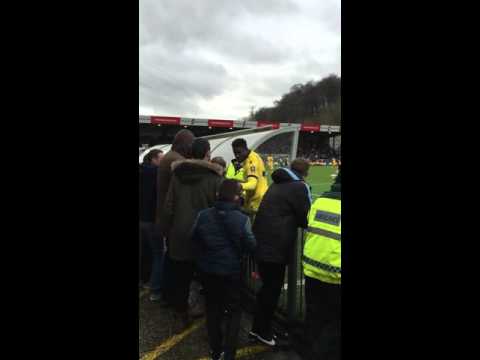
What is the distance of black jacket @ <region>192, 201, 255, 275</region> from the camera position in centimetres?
238

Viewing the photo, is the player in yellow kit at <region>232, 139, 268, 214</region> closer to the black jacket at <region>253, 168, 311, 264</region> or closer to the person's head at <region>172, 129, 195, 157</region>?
the person's head at <region>172, 129, 195, 157</region>

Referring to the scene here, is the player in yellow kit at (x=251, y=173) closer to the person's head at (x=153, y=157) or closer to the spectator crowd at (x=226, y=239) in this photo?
the spectator crowd at (x=226, y=239)

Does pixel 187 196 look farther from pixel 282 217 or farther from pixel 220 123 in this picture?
pixel 220 123

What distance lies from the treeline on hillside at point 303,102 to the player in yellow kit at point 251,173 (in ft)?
193

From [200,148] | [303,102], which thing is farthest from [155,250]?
[303,102]

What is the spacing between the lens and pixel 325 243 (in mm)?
2021

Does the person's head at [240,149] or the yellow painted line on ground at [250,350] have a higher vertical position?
the person's head at [240,149]

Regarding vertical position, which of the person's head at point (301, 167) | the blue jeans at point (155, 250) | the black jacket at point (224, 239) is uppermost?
the person's head at point (301, 167)

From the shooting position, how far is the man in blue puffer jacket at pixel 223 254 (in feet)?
7.83

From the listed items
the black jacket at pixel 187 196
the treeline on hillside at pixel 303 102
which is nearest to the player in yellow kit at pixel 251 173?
the black jacket at pixel 187 196

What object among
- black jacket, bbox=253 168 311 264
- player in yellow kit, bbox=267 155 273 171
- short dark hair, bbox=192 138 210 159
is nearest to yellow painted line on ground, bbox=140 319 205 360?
black jacket, bbox=253 168 311 264
